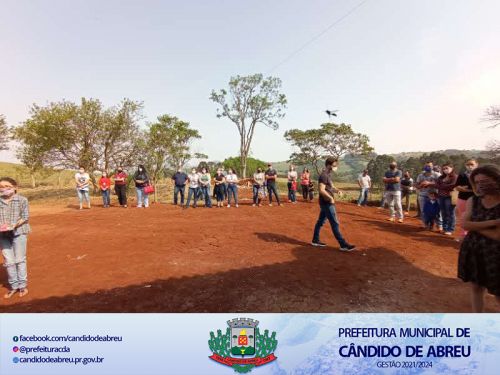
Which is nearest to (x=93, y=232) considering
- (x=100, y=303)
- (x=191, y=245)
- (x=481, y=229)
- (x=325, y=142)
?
(x=191, y=245)

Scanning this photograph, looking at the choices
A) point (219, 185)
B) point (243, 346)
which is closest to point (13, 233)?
point (243, 346)

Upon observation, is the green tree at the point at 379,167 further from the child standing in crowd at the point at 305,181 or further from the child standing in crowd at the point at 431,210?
the child standing in crowd at the point at 431,210

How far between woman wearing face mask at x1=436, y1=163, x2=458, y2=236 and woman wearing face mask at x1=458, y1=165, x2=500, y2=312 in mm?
4451

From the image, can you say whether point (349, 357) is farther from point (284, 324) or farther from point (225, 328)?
point (225, 328)

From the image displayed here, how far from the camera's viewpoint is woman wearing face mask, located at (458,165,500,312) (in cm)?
231

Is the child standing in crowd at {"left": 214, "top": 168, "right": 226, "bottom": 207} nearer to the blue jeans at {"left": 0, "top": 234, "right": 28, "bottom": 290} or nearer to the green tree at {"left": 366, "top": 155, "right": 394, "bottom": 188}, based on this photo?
the blue jeans at {"left": 0, "top": 234, "right": 28, "bottom": 290}

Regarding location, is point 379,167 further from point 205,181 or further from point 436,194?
point 205,181

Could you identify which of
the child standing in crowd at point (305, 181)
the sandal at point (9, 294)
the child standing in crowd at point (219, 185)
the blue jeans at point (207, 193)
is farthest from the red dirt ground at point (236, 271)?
the child standing in crowd at point (305, 181)

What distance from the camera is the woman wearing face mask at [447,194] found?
20.1 feet

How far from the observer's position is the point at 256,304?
3000mm

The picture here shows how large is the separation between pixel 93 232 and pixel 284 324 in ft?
19.5

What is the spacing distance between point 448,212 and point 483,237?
472 centimetres

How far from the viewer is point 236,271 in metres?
Answer: 3.97

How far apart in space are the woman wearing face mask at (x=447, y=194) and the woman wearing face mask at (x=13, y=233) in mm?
8302
